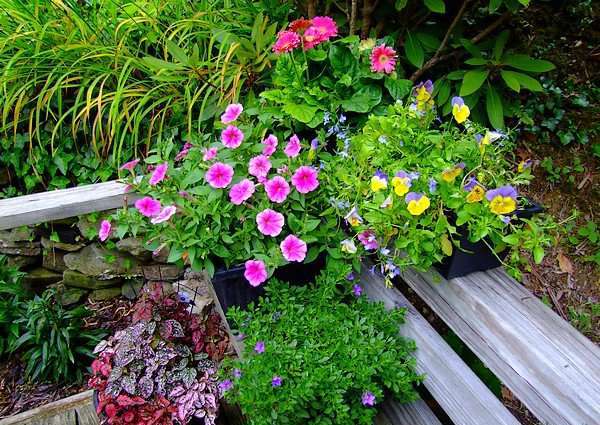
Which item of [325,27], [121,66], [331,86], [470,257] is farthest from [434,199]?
[121,66]

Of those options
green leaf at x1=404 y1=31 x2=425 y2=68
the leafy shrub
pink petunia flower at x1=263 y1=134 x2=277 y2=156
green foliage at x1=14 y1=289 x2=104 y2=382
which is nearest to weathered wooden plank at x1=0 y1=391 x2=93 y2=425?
green foliage at x1=14 y1=289 x2=104 y2=382

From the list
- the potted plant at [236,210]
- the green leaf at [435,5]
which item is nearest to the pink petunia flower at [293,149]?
the potted plant at [236,210]

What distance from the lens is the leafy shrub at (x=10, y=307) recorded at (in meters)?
1.93

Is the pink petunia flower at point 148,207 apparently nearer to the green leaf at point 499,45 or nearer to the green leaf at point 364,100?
the green leaf at point 364,100

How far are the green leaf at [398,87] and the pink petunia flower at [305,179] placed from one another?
0.44 metres

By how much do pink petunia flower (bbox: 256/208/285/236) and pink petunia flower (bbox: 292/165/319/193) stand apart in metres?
0.10

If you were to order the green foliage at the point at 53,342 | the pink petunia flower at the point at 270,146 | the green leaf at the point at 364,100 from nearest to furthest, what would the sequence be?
the pink petunia flower at the point at 270,146 → the green leaf at the point at 364,100 → the green foliage at the point at 53,342

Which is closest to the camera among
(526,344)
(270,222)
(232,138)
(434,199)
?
(526,344)

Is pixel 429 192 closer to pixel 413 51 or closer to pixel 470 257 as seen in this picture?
pixel 470 257

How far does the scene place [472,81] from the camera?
1.59 meters

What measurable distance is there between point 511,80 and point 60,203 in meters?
1.51

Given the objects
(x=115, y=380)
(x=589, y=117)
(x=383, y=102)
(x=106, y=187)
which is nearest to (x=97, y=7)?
(x=106, y=187)

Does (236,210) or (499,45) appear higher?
(499,45)

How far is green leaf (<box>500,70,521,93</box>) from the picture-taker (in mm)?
1534
